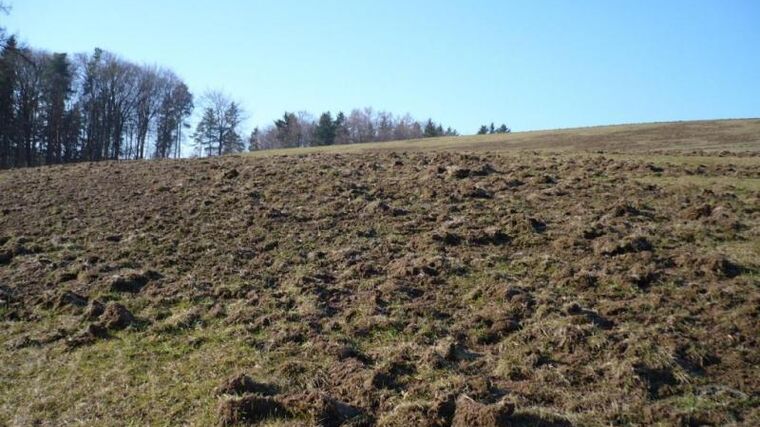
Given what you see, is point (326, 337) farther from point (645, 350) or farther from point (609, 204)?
point (609, 204)

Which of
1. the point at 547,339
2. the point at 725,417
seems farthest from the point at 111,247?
the point at 725,417

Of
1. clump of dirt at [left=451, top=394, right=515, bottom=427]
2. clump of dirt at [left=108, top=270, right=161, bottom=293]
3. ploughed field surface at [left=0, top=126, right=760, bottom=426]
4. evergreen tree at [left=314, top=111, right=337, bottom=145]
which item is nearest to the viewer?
clump of dirt at [left=451, top=394, right=515, bottom=427]

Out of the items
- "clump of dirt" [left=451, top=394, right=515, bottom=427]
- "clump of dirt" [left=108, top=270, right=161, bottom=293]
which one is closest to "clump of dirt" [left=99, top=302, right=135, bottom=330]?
"clump of dirt" [left=108, top=270, right=161, bottom=293]

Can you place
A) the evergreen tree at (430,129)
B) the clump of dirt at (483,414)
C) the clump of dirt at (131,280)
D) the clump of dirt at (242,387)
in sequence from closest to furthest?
the clump of dirt at (483,414) → the clump of dirt at (242,387) → the clump of dirt at (131,280) → the evergreen tree at (430,129)

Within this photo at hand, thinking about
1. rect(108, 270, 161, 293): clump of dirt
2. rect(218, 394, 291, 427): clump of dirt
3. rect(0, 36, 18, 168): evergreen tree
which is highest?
rect(0, 36, 18, 168): evergreen tree

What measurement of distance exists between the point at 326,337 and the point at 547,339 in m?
2.92

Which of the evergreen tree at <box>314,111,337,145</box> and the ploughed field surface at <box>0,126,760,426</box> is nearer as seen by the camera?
the ploughed field surface at <box>0,126,760,426</box>

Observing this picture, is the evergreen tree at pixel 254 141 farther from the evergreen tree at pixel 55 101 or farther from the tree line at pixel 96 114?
the evergreen tree at pixel 55 101

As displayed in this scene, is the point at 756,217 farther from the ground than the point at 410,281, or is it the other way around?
the point at 756,217

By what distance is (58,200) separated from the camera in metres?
17.6

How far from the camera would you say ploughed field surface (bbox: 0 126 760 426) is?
6.05 m

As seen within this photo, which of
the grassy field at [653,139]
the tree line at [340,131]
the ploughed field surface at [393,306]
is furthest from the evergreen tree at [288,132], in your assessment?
the ploughed field surface at [393,306]

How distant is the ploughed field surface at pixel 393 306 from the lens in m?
6.05

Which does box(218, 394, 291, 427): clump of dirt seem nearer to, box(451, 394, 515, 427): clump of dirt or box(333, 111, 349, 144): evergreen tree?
box(451, 394, 515, 427): clump of dirt
